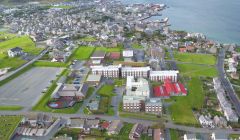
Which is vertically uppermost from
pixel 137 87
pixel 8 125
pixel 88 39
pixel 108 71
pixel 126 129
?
pixel 108 71

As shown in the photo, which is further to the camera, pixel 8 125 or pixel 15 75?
pixel 15 75

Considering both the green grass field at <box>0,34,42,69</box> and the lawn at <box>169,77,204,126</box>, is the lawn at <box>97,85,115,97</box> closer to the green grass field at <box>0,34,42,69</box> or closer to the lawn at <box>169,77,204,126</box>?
the lawn at <box>169,77,204,126</box>

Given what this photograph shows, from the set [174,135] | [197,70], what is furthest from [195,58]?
[174,135]

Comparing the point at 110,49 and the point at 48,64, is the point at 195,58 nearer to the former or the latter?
the point at 110,49

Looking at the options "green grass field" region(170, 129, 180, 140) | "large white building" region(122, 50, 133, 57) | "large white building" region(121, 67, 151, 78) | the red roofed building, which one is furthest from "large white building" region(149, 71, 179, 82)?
"green grass field" region(170, 129, 180, 140)

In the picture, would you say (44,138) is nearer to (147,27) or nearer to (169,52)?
(169,52)

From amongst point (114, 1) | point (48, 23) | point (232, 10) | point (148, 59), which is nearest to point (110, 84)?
point (148, 59)

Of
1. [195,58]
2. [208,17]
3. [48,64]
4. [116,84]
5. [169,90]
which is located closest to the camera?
[169,90]
